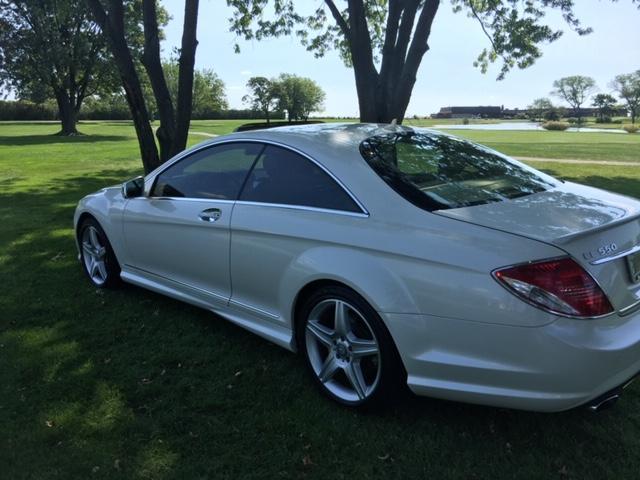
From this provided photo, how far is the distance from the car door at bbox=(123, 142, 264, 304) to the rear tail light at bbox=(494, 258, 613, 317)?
190 cm

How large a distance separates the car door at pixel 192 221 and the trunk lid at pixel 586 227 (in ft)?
5.20

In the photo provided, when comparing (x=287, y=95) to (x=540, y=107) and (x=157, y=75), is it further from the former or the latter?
(x=157, y=75)

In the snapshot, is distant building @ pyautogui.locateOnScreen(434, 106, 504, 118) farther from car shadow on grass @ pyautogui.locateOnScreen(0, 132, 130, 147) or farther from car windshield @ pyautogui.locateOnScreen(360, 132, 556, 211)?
car windshield @ pyautogui.locateOnScreen(360, 132, 556, 211)

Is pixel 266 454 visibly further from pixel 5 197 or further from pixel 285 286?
pixel 5 197

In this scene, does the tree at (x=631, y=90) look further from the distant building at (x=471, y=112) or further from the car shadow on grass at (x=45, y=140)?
the car shadow on grass at (x=45, y=140)

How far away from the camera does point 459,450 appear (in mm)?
2668

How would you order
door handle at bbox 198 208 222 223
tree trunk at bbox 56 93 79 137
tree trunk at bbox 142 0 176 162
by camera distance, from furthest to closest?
tree trunk at bbox 56 93 79 137 < tree trunk at bbox 142 0 176 162 < door handle at bbox 198 208 222 223

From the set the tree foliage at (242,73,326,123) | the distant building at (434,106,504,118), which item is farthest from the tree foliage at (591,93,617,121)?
the tree foliage at (242,73,326,123)

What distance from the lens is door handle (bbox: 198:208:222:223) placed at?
3.62 meters

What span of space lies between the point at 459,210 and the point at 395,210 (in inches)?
12.6

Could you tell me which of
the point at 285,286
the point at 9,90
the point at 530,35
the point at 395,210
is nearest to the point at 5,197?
the point at 285,286

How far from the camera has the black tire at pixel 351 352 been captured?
2740mm

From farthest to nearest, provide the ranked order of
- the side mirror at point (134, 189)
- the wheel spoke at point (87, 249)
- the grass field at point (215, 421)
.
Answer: the wheel spoke at point (87, 249) → the side mirror at point (134, 189) → the grass field at point (215, 421)

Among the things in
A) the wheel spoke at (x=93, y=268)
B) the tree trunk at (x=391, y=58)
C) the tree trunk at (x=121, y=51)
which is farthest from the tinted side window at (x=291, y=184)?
the tree trunk at (x=121, y=51)
